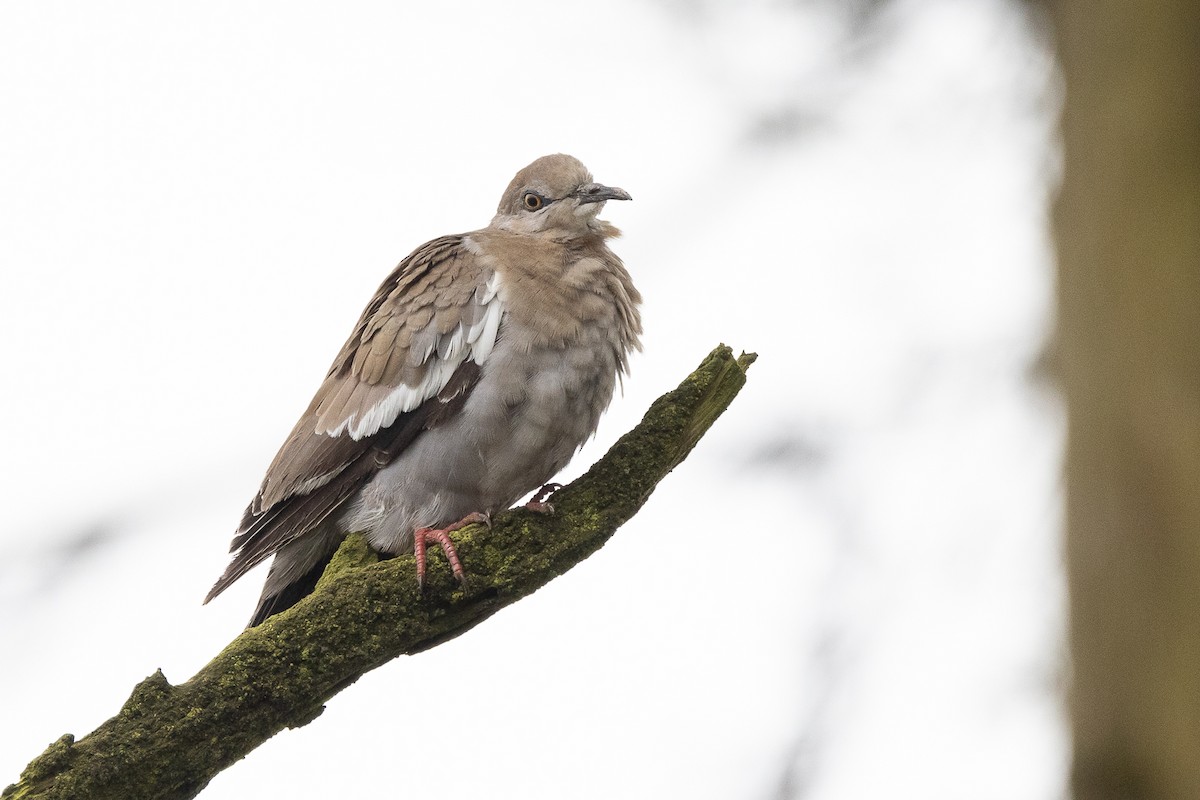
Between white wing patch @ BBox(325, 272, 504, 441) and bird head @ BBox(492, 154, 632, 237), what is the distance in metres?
0.69

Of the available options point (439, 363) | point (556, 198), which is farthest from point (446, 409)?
point (556, 198)

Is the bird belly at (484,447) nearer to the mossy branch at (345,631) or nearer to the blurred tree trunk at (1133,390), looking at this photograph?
the mossy branch at (345,631)

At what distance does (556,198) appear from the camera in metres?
4.65

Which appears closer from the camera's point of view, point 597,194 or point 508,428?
point 508,428

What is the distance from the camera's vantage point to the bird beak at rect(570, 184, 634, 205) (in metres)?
4.53

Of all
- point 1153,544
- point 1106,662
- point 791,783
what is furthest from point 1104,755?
point 791,783

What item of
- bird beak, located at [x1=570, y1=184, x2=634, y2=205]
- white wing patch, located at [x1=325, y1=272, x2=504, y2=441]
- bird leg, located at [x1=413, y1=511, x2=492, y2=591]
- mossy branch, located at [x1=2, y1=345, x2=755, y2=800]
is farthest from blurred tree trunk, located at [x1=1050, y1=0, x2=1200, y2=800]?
bird beak, located at [x1=570, y1=184, x2=634, y2=205]

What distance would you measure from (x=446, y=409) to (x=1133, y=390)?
2.35 metres

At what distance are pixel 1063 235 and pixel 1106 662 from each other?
3.08ft

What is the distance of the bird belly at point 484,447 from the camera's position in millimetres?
3875

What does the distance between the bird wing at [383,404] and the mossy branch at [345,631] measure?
346mm

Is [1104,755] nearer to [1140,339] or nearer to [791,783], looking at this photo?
[1140,339]

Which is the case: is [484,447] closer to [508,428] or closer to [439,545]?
[508,428]

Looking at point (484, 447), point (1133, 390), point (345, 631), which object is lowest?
point (1133, 390)
